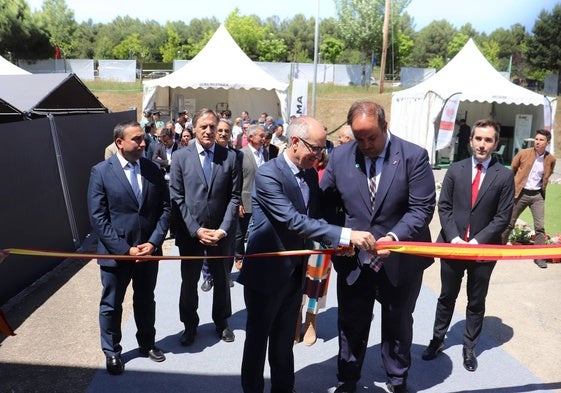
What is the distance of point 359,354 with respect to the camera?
396 cm

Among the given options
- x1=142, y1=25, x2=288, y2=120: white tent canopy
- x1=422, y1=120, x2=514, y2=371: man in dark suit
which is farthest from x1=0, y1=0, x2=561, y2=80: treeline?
x1=422, y1=120, x2=514, y2=371: man in dark suit

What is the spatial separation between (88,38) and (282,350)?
100205 mm

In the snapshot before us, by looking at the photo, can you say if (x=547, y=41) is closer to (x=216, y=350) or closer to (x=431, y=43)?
(x=431, y=43)

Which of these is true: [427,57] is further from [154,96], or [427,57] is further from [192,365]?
[192,365]

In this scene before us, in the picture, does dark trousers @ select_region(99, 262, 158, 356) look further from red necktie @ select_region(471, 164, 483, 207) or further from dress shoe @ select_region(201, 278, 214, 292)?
red necktie @ select_region(471, 164, 483, 207)

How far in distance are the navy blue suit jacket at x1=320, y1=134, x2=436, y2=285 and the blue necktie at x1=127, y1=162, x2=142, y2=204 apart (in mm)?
1633

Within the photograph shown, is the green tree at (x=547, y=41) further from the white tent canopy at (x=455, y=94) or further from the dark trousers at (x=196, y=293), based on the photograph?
the dark trousers at (x=196, y=293)

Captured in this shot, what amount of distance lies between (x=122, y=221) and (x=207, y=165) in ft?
3.44

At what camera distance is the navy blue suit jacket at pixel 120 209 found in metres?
4.14

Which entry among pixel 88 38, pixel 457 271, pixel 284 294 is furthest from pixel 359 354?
pixel 88 38

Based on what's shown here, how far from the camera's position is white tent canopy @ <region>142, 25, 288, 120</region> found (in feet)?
65.6

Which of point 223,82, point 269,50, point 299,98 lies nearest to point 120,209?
point 299,98

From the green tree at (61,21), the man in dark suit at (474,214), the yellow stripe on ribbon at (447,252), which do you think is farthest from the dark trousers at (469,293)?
the green tree at (61,21)

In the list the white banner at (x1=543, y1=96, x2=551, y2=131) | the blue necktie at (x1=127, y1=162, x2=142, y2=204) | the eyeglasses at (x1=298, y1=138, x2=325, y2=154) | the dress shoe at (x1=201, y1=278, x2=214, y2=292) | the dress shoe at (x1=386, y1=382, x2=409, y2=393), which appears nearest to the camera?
the eyeglasses at (x1=298, y1=138, x2=325, y2=154)
